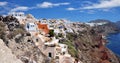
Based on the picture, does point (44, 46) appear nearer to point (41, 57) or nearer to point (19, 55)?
point (41, 57)

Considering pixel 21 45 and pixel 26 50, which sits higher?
pixel 21 45

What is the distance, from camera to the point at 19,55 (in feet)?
119

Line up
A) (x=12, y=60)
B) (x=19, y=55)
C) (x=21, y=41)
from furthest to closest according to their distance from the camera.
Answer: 1. (x=21, y=41)
2. (x=19, y=55)
3. (x=12, y=60)

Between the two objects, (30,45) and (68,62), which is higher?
(30,45)

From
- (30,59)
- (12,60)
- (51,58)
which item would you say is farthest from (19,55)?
(12,60)

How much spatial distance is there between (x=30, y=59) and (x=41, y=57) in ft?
9.95

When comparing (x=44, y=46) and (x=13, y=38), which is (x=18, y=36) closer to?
(x=13, y=38)

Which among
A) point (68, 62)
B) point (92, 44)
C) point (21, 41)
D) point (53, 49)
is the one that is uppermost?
point (21, 41)

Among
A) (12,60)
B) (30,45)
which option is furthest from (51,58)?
(12,60)

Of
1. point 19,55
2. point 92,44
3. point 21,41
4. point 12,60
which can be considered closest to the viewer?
point 12,60

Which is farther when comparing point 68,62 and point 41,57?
point 68,62

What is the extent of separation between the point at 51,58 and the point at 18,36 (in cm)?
614

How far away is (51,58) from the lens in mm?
43156

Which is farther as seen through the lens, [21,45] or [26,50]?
[21,45]
